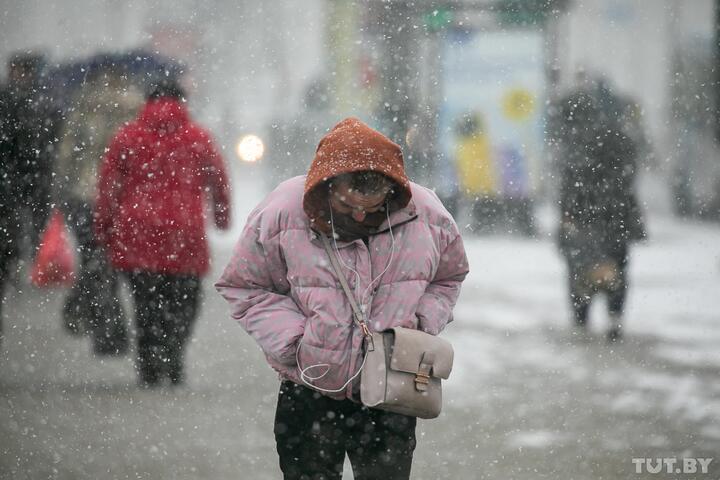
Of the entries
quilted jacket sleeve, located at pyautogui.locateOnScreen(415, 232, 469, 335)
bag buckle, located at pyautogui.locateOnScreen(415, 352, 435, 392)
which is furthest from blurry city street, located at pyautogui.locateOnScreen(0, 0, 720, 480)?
bag buckle, located at pyautogui.locateOnScreen(415, 352, 435, 392)

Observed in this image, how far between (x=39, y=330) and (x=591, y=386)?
293 cm

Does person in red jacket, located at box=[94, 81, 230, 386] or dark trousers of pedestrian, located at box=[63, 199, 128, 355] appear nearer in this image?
person in red jacket, located at box=[94, 81, 230, 386]

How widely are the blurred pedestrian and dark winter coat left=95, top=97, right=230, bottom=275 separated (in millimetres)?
1963

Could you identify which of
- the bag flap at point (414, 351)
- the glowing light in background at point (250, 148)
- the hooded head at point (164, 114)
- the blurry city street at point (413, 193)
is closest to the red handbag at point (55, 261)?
the blurry city street at point (413, 193)

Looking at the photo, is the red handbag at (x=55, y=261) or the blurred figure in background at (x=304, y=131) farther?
the blurred figure in background at (x=304, y=131)

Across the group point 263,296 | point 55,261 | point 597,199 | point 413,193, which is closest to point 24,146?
point 55,261

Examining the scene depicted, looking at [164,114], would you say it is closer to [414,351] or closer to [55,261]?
[55,261]

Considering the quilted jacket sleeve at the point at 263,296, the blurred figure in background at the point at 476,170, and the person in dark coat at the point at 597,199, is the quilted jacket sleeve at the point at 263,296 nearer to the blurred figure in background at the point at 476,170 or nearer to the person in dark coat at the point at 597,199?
the person in dark coat at the point at 597,199

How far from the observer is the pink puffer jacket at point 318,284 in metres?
2.68

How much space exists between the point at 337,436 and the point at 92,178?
9.32 feet

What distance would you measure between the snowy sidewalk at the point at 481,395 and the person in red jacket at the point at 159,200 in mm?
412

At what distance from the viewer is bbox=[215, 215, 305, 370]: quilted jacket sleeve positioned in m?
2.70

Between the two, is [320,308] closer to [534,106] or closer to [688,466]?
[688,466]

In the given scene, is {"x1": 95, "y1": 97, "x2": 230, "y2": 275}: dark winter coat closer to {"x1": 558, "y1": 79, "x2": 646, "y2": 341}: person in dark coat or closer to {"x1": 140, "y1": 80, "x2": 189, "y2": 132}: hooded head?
{"x1": 140, "y1": 80, "x2": 189, "y2": 132}: hooded head
